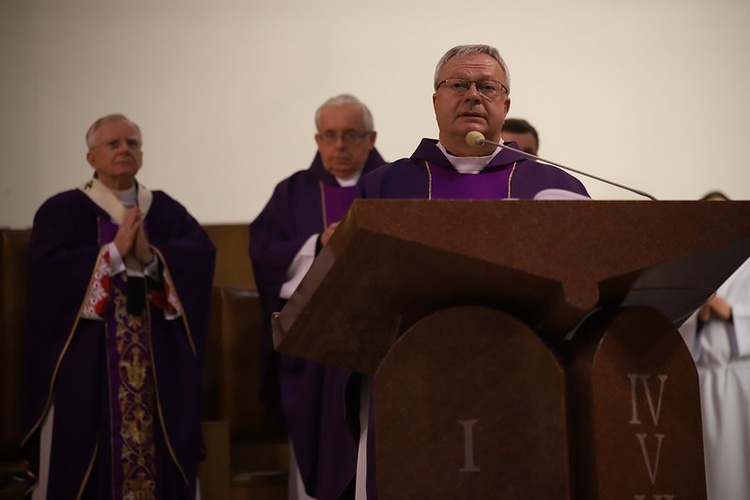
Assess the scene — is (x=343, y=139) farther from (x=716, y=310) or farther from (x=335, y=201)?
(x=716, y=310)

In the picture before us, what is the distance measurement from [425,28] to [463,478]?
4830 mm

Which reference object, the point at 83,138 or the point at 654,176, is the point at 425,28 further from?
the point at 83,138

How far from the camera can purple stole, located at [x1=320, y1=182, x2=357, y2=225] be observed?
5746 millimetres

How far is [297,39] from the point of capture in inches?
276

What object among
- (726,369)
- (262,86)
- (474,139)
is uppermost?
(262,86)

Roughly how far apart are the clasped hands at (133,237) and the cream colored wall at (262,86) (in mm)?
1726

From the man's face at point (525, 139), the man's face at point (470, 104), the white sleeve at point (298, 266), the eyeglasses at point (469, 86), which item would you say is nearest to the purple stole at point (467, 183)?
the man's face at point (470, 104)

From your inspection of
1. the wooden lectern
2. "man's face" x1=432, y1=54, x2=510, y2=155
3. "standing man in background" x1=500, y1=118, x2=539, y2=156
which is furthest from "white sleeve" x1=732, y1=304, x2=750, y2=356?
the wooden lectern

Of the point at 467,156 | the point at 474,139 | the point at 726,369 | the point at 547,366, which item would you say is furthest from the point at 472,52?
the point at 726,369

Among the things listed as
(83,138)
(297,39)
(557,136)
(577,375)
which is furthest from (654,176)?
(577,375)

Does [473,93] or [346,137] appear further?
[346,137]

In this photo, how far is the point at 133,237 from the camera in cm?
512

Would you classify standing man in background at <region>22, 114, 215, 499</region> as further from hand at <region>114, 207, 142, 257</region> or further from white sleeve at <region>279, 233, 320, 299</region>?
white sleeve at <region>279, 233, 320, 299</region>

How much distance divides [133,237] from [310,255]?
0.89 metres
